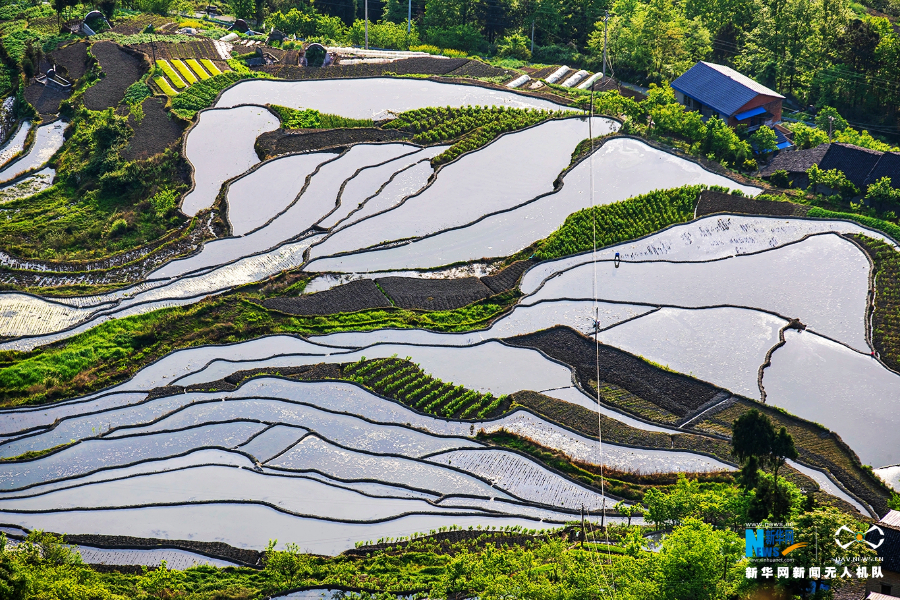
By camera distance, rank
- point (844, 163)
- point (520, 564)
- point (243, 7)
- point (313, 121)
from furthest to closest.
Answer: point (243, 7) < point (313, 121) < point (844, 163) < point (520, 564)

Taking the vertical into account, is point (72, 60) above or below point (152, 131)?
above

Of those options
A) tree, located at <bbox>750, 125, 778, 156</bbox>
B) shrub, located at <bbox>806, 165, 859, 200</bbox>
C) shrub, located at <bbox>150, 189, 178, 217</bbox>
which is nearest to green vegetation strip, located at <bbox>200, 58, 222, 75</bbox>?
shrub, located at <bbox>150, 189, 178, 217</bbox>

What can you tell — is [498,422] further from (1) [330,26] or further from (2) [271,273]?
(1) [330,26]

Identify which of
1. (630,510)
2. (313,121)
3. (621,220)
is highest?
(313,121)

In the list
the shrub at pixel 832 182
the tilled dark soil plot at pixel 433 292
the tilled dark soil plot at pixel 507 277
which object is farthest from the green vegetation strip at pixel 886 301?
the tilled dark soil plot at pixel 433 292

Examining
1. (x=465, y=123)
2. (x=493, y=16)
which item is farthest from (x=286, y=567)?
(x=493, y=16)

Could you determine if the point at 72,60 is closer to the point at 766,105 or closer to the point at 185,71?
the point at 185,71
